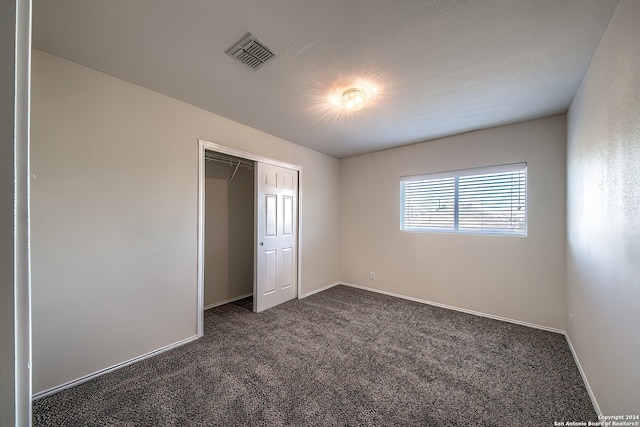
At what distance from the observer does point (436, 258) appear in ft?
11.5

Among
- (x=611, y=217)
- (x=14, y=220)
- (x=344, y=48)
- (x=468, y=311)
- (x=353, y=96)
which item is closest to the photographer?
(x=14, y=220)

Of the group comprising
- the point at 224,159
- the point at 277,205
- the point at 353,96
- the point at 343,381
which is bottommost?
the point at 343,381

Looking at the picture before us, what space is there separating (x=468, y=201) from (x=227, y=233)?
350 cm

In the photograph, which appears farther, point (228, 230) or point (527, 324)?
point (228, 230)

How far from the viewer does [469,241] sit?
128 inches

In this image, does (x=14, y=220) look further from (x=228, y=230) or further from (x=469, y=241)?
(x=469, y=241)

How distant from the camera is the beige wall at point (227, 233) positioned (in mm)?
3494

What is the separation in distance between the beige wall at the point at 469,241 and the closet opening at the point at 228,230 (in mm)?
1753

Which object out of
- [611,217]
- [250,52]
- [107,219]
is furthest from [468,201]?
[107,219]

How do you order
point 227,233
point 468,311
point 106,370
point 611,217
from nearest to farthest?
point 611,217
point 106,370
point 468,311
point 227,233

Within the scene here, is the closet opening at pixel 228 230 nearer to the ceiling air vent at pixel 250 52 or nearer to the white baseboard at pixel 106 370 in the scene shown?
the white baseboard at pixel 106 370

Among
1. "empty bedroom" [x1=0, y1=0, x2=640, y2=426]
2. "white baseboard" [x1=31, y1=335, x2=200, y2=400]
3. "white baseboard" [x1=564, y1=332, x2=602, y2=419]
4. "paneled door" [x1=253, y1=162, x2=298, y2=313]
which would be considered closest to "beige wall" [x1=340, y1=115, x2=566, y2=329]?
"empty bedroom" [x1=0, y1=0, x2=640, y2=426]

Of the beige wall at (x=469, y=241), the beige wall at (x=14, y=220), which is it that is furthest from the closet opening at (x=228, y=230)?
Answer: the beige wall at (x=14, y=220)

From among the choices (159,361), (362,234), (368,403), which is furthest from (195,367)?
(362,234)
